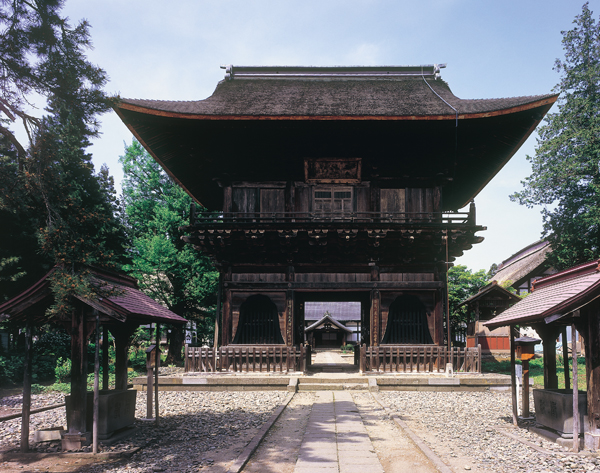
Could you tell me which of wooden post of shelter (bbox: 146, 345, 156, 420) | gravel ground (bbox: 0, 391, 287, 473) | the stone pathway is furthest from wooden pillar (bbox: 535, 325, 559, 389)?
wooden post of shelter (bbox: 146, 345, 156, 420)

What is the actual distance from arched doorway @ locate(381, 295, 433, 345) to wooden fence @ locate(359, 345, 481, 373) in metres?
0.48

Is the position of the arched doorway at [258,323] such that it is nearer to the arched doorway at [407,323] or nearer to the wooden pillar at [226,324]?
the wooden pillar at [226,324]

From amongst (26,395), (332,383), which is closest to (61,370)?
(332,383)

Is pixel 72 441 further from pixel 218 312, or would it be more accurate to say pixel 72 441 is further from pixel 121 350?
pixel 218 312

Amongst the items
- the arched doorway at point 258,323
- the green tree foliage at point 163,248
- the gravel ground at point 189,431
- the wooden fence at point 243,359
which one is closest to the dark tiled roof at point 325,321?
the green tree foliage at point 163,248

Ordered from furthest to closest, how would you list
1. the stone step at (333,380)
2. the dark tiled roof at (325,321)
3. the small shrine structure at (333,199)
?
the dark tiled roof at (325,321) < the small shrine structure at (333,199) < the stone step at (333,380)

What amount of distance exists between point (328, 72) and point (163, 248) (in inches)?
452

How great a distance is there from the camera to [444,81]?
18.6m

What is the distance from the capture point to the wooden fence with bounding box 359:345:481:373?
1370cm

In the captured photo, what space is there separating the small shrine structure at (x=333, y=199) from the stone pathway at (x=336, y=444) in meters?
4.73

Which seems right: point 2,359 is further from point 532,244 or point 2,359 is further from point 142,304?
point 532,244

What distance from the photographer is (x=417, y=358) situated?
45.2 ft

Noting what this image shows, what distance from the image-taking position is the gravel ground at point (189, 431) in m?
6.21

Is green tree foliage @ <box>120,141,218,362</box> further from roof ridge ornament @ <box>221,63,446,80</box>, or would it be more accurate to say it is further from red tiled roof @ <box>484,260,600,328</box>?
red tiled roof @ <box>484,260,600,328</box>
